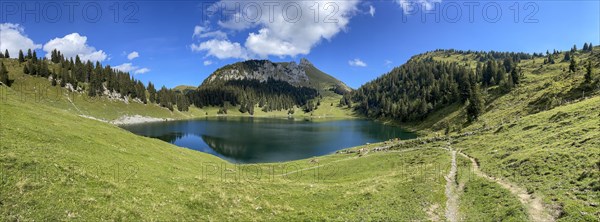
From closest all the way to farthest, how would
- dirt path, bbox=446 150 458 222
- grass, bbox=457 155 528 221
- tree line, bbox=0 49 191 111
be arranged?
grass, bbox=457 155 528 221
dirt path, bbox=446 150 458 222
tree line, bbox=0 49 191 111

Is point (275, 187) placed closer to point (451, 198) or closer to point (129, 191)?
point (129, 191)

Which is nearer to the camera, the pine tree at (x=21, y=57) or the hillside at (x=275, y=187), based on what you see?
the hillside at (x=275, y=187)

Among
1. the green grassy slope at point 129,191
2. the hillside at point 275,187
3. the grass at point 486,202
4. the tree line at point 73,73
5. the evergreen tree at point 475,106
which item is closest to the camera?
the green grassy slope at point 129,191

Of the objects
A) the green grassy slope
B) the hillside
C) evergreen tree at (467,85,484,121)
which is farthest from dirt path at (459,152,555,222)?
evergreen tree at (467,85,484,121)

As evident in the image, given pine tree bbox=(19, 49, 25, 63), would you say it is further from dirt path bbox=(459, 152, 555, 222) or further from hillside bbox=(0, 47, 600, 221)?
dirt path bbox=(459, 152, 555, 222)

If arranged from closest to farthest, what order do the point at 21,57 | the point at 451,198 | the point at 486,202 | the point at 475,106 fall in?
the point at 486,202 < the point at 451,198 < the point at 475,106 < the point at 21,57

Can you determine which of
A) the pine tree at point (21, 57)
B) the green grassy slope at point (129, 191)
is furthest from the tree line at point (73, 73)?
the green grassy slope at point (129, 191)

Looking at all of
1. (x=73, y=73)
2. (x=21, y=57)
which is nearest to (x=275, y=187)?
(x=73, y=73)

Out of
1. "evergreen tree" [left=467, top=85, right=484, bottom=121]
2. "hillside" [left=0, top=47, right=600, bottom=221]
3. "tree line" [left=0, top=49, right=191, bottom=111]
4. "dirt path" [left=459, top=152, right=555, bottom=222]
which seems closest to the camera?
"hillside" [left=0, top=47, right=600, bottom=221]

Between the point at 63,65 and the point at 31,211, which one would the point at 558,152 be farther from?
the point at 63,65

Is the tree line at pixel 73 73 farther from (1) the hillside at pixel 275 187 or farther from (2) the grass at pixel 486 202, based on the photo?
(2) the grass at pixel 486 202

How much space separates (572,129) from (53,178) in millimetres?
52116

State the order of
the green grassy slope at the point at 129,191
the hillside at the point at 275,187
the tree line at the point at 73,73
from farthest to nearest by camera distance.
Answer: the tree line at the point at 73,73
the hillside at the point at 275,187
the green grassy slope at the point at 129,191

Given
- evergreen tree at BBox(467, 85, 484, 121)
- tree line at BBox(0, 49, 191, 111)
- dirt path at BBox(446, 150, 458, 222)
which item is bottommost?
dirt path at BBox(446, 150, 458, 222)
